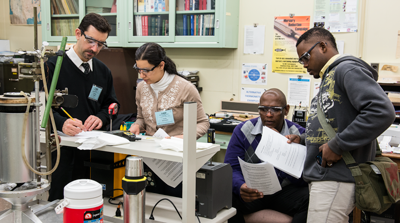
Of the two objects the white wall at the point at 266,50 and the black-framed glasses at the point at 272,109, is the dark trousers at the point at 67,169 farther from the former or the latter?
the white wall at the point at 266,50

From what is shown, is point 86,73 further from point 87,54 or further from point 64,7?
point 64,7

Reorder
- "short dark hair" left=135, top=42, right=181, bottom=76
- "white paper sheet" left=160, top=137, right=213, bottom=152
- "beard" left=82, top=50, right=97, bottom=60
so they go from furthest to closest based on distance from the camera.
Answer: "short dark hair" left=135, top=42, right=181, bottom=76 < "beard" left=82, top=50, right=97, bottom=60 < "white paper sheet" left=160, top=137, right=213, bottom=152

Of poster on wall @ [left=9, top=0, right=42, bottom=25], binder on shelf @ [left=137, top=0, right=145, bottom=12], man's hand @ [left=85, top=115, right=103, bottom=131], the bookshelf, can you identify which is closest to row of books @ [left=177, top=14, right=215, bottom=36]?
the bookshelf

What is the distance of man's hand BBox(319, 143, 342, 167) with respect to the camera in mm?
1348

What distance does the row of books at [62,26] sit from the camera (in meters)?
3.61

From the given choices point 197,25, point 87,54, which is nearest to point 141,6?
point 197,25

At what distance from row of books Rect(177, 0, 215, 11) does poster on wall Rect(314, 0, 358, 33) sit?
0.93 metres

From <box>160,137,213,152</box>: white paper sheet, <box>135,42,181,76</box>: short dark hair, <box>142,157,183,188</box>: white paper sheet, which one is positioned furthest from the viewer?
<box>135,42,181,76</box>: short dark hair

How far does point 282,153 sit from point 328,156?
0.99 ft

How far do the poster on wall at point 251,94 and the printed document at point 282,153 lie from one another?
5.41ft

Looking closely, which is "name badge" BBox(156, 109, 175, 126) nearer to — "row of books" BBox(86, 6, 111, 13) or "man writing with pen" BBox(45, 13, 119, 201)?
"man writing with pen" BBox(45, 13, 119, 201)

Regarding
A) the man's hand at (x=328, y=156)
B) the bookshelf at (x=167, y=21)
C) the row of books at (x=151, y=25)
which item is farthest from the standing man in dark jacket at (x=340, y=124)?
the row of books at (x=151, y=25)

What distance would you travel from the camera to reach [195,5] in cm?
318

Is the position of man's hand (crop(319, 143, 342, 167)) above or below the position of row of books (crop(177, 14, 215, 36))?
below
